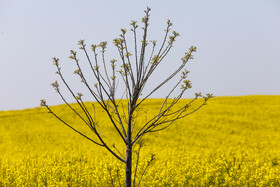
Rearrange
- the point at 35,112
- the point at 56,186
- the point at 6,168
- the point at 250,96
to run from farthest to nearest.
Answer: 1. the point at 250,96
2. the point at 35,112
3. the point at 6,168
4. the point at 56,186

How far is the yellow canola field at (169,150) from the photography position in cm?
829

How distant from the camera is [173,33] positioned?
4305 millimetres

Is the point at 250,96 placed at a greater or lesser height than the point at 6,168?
greater

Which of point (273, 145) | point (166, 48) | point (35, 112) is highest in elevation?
point (166, 48)

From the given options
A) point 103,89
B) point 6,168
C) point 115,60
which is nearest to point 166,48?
point 115,60

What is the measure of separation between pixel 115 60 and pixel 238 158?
804 centimetres

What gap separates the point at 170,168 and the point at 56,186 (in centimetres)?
325

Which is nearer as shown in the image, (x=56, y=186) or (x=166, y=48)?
(x=166, y=48)

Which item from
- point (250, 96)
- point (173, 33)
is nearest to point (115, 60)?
point (173, 33)

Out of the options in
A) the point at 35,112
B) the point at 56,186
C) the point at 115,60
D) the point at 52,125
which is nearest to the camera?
the point at 115,60

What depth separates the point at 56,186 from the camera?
7.38 m

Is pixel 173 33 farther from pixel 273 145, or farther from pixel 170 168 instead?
pixel 273 145

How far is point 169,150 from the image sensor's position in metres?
12.5

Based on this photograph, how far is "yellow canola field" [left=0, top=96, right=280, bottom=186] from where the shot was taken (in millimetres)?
8289
